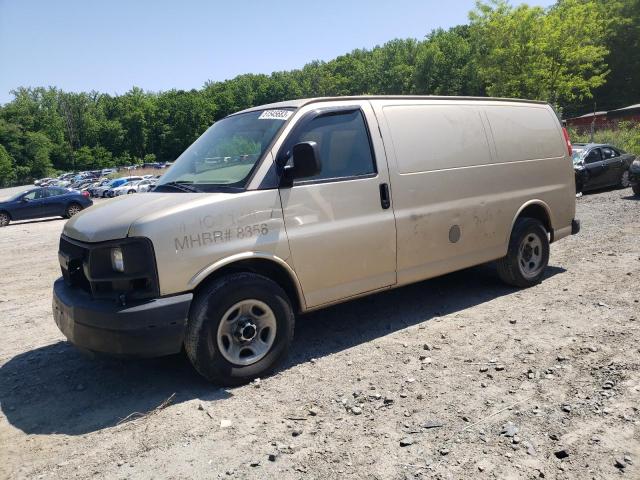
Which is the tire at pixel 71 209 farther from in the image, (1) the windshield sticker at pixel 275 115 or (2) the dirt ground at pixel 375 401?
(1) the windshield sticker at pixel 275 115

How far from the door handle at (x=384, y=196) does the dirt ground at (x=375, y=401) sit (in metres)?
1.26

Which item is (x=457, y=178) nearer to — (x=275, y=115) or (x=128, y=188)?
(x=275, y=115)

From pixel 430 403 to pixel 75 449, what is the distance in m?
2.35

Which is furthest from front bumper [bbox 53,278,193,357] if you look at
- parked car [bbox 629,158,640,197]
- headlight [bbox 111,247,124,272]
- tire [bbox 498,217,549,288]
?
parked car [bbox 629,158,640,197]

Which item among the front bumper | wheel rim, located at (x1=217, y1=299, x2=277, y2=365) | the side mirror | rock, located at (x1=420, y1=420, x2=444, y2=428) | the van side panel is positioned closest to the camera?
rock, located at (x1=420, y1=420, x2=444, y2=428)

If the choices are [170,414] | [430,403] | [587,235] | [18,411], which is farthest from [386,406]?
[587,235]

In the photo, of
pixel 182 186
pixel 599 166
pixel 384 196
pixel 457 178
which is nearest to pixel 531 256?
pixel 457 178

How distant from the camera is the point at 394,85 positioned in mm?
96875

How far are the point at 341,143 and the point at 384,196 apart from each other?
62cm

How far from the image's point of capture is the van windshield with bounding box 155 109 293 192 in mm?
4246

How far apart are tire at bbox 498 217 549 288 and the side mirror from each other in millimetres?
2967

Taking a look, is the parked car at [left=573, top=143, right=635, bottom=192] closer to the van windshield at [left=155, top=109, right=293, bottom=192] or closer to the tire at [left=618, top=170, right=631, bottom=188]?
the tire at [left=618, top=170, right=631, bottom=188]

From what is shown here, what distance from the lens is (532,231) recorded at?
6.20 m

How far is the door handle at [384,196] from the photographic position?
15.5 ft
